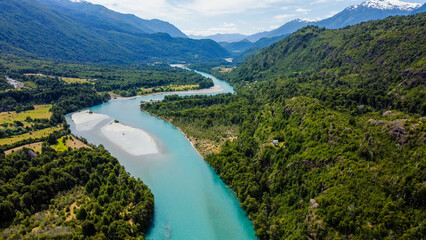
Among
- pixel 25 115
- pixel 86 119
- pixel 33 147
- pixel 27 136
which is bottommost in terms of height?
pixel 86 119

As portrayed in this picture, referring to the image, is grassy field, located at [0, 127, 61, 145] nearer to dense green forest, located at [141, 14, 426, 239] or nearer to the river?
the river

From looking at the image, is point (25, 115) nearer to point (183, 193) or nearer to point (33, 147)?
point (33, 147)

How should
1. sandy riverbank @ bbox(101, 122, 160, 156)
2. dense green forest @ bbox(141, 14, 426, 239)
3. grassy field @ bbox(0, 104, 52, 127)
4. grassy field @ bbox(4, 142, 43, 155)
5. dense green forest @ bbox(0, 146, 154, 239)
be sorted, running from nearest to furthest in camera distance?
dense green forest @ bbox(141, 14, 426, 239) → dense green forest @ bbox(0, 146, 154, 239) → grassy field @ bbox(4, 142, 43, 155) → sandy riverbank @ bbox(101, 122, 160, 156) → grassy field @ bbox(0, 104, 52, 127)

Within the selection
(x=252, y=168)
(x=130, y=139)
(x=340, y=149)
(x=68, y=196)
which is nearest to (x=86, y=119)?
(x=130, y=139)

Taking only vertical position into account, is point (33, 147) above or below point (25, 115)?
above

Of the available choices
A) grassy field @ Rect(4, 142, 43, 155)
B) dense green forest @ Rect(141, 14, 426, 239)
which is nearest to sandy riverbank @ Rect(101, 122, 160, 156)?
dense green forest @ Rect(141, 14, 426, 239)

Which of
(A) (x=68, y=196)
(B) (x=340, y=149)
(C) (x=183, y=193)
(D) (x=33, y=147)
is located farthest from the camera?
(D) (x=33, y=147)

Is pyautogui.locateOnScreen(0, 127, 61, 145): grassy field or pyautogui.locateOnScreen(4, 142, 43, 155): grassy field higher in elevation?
pyautogui.locateOnScreen(4, 142, 43, 155): grassy field

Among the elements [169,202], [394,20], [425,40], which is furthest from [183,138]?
[394,20]
